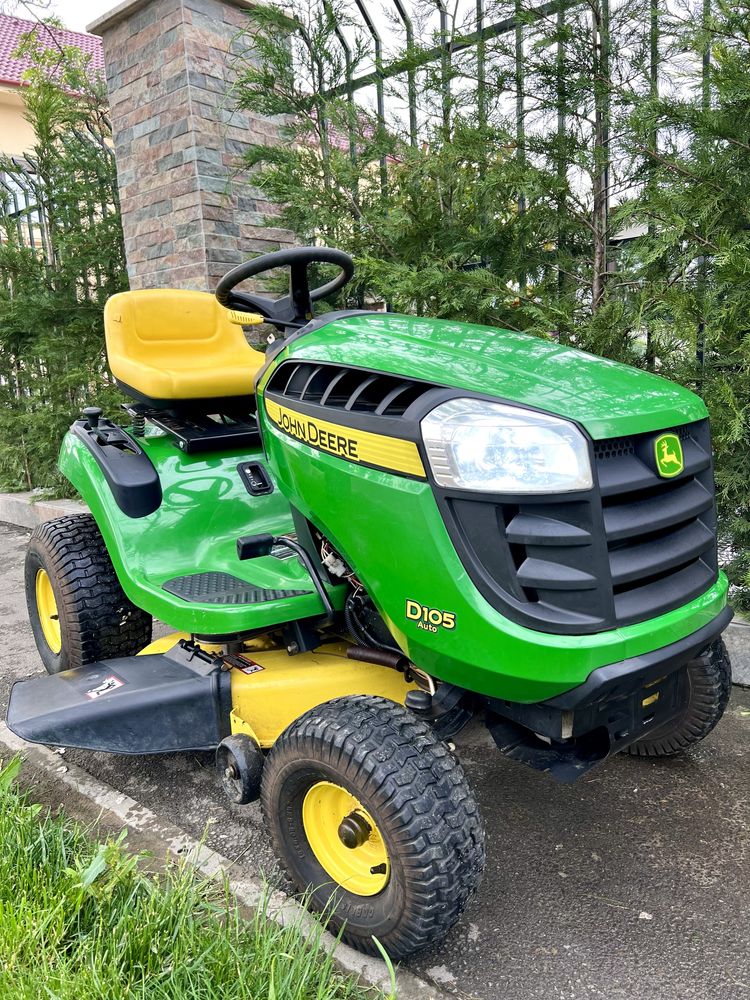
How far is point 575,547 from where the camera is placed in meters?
1.38

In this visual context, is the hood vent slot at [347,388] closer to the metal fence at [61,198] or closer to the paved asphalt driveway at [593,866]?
the paved asphalt driveway at [593,866]

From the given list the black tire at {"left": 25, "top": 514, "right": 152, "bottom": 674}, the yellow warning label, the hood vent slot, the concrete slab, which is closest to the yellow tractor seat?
the yellow warning label

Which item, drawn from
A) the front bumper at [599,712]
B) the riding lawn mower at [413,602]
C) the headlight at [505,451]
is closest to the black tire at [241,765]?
the riding lawn mower at [413,602]

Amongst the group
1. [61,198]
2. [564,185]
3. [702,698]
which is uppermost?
[61,198]

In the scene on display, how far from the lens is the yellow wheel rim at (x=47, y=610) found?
10.0 ft

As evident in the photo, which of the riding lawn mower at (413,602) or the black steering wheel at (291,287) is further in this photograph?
the black steering wheel at (291,287)

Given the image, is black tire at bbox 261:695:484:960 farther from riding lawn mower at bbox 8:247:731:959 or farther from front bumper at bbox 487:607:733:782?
front bumper at bbox 487:607:733:782

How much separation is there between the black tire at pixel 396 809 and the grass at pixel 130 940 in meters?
0.11

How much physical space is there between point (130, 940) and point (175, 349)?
80.9 inches

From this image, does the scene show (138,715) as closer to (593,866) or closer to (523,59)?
(593,866)

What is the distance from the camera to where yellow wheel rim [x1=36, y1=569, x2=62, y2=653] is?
305cm

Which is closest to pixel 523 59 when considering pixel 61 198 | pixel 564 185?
pixel 564 185

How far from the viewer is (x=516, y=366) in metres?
1.60

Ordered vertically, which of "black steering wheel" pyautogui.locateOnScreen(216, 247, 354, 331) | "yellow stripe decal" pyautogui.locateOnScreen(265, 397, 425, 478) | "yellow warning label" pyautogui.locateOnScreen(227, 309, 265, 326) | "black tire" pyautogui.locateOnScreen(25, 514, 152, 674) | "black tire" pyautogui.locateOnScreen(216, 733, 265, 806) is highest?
"black steering wheel" pyautogui.locateOnScreen(216, 247, 354, 331)
